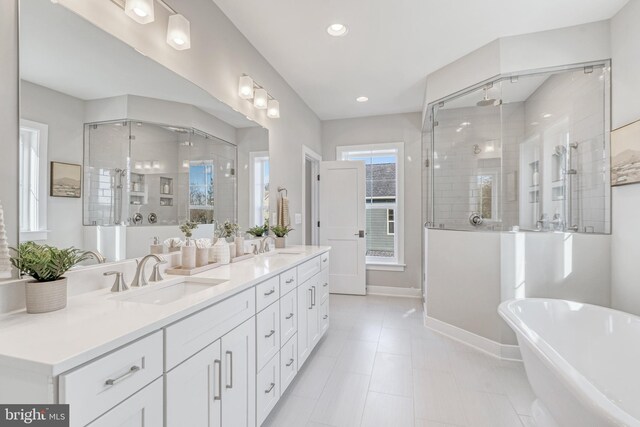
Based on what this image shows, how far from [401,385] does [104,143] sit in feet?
7.96

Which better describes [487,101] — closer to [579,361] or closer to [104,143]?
[579,361]

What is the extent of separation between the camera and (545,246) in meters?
2.61

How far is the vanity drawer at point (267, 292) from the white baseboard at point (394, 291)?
9.98 feet

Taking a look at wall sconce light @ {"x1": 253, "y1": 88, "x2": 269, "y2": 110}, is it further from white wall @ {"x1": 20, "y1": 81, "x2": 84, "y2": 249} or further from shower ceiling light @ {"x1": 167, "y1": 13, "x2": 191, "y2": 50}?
white wall @ {"x1": 20, "y1": 81, "x2": 84, "y2": 249}

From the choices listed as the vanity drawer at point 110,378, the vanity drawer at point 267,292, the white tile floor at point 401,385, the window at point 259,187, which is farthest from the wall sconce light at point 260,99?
the white tile floor at point 401,385

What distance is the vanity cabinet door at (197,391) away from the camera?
1062 millimetres

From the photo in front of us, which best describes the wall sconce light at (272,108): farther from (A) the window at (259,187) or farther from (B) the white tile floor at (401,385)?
(B) the white tile floor at (401,385)

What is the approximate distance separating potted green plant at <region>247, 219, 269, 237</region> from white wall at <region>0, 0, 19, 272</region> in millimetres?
1654

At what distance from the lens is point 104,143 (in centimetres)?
142

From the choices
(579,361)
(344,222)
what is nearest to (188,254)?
(579,361)


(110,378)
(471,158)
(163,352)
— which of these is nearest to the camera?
(110,378)

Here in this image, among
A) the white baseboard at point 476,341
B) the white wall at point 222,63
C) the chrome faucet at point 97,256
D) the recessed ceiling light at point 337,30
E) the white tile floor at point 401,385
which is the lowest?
the white tile floor at point 401,385

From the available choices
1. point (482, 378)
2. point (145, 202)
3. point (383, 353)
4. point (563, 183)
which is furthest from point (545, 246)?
point (145, 202)

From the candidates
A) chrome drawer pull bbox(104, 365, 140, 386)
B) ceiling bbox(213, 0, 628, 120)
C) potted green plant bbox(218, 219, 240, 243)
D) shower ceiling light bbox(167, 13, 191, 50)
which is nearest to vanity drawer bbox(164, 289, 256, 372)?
chrome drawer pull bbox(104, 365, 140, 386)
